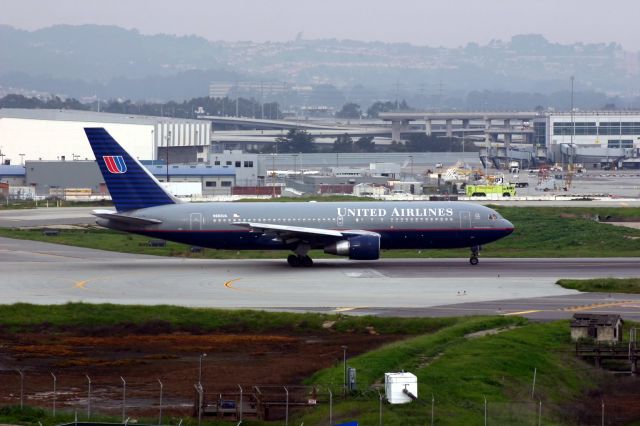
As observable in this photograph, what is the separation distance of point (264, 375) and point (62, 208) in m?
83.8

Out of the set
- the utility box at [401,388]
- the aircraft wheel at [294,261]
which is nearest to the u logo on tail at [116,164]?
the aircraft wheel at [294,261]

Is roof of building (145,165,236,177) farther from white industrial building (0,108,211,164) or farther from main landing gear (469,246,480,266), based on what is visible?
main landing gear (469,246,480,266)

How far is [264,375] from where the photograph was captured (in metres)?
39.8

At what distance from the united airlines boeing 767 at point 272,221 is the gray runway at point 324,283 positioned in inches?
61.1

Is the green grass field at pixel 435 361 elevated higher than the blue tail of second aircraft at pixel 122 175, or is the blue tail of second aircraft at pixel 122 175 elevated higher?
the blue tail of second aircraft at pixel 122 175

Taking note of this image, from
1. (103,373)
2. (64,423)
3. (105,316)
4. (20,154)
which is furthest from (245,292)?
(20,154)

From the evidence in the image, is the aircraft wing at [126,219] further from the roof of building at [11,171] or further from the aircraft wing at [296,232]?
the roof of building at [11,171]

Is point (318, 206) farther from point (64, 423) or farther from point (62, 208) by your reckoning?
point (62, 208)

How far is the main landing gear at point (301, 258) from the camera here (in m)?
69.8

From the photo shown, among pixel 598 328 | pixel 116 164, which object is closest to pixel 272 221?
pixel 116 164

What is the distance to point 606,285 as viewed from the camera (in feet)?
195

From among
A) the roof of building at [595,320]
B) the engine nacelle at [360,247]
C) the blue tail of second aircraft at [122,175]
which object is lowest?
the roof of building at [595,320]

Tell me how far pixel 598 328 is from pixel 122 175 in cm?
3408

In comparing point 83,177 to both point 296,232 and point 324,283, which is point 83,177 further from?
point 324,283
